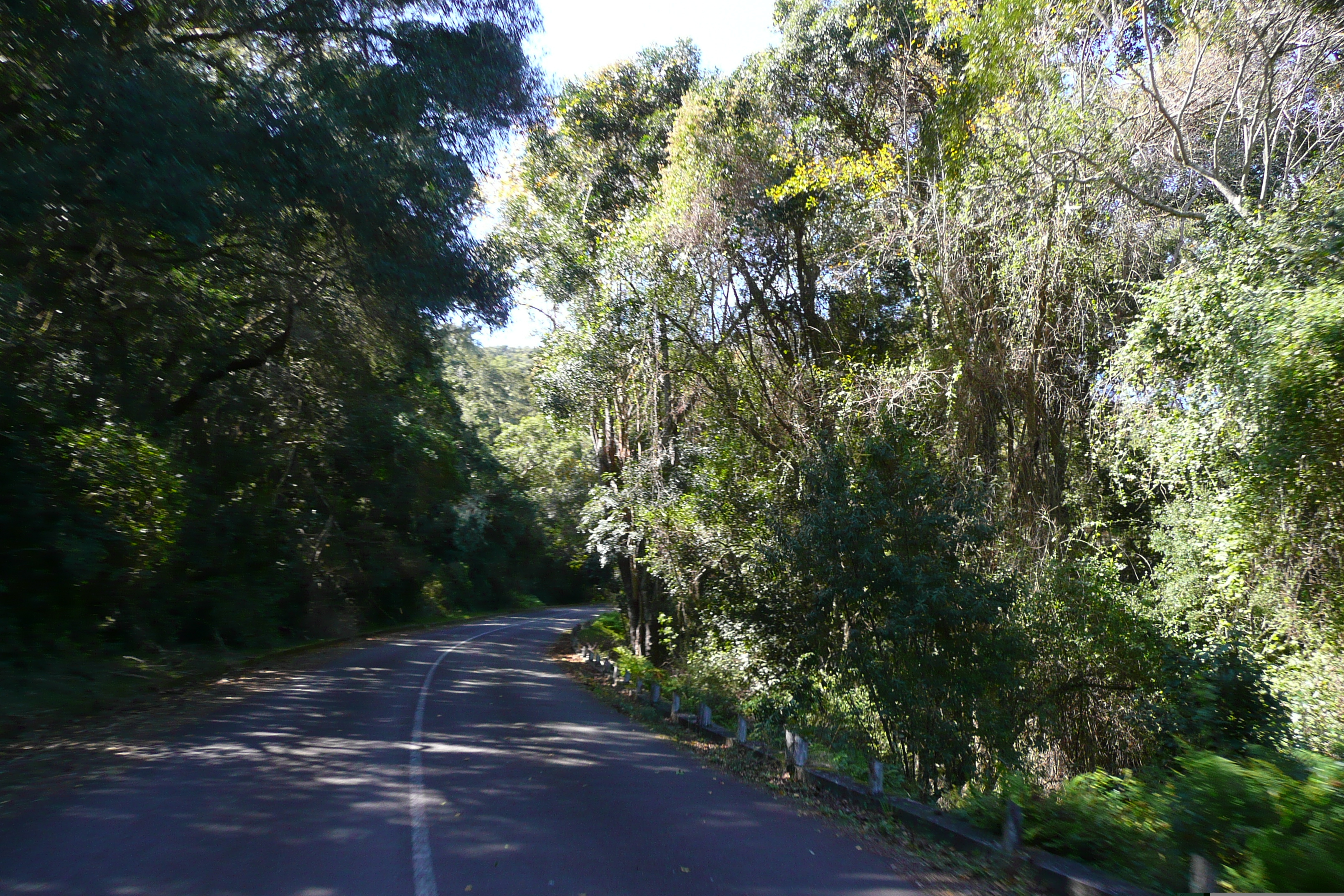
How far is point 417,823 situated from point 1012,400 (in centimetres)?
1149

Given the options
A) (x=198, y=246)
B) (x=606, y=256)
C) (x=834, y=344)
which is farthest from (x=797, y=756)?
(x=606, y=256)

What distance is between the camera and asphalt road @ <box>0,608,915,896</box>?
5.74 metres

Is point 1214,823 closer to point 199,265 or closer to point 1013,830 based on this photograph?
point 1013,830

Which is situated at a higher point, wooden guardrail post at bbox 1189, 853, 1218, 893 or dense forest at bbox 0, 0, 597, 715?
dense forest at bbox 0, 0, 597, 715

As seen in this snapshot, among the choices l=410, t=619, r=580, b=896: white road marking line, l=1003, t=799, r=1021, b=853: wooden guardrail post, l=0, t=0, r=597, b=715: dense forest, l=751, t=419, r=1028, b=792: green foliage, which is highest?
l=0, t=0, r=597, b=715: dense forest

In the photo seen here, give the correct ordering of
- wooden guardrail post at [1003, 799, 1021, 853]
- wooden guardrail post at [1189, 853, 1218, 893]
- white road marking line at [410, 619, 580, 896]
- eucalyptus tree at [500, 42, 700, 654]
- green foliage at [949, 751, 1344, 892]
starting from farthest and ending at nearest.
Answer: eucalyptus tree at [500, 42, 700, 654] → wooden guardrail post at [1003, 799, 1021, 853] → white road marking line at [410, 619, 580, 896] → wooden guardrail post at [1189, 853, 1218, 893] → green foliage at [949, 751, 1344, 892]

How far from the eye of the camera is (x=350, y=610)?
28922 millimetres

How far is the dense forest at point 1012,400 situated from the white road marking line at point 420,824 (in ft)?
14.2

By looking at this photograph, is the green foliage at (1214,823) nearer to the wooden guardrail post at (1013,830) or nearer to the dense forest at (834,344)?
the dense forest at (834,344)

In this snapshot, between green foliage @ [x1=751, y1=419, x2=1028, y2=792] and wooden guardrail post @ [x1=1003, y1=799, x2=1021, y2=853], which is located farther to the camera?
green foliage @ [x1=751, y1=419, x2=1028, y2=792]

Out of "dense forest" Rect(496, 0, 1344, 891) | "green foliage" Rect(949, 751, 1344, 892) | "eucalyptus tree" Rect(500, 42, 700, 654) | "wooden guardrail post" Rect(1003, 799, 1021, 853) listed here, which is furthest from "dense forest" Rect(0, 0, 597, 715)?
"green foliage" Rect(949, 751, 1344, 892)

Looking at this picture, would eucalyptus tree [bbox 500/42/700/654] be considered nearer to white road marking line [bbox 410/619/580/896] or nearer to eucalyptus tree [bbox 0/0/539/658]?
eucalyptus tree [bbox 0/0/539/658]

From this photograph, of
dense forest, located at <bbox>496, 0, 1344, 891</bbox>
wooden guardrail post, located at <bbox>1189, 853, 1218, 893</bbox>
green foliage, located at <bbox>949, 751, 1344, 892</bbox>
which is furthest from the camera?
dense forest, located at <bbox>496, 0, 1344, 891</bbox>

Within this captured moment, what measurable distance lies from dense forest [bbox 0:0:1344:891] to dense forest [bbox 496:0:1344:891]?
72 mm
